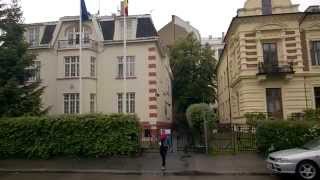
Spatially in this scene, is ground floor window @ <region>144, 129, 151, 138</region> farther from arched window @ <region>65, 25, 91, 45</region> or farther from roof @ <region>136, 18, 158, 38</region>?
arched window @ <region>65, 25, 91, 45</region>

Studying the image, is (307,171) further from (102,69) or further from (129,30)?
(129,30)

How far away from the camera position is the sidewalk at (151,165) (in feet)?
55.1

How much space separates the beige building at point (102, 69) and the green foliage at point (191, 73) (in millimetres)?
19517

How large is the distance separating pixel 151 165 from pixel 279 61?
58.5ft

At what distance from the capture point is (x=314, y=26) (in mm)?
32875

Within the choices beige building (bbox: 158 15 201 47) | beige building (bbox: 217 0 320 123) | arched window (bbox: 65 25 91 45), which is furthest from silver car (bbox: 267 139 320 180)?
beige building (bbox: 158 15 201 47)

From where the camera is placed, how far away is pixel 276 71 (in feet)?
103

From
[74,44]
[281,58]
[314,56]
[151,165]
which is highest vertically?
[74,44]

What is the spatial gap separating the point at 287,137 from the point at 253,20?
51.4ft

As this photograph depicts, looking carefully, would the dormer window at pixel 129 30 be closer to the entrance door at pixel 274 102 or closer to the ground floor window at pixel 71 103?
the ground floor window at pixel 71 103

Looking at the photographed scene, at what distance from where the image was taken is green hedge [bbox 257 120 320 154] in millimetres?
19109

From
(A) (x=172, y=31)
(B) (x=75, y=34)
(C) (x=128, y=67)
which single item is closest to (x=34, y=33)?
(B) (x=75, y=34)

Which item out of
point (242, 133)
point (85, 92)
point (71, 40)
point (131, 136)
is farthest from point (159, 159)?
point (71, 40)

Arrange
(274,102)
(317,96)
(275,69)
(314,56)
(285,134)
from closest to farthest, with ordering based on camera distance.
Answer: (285,134)
(275,69)
(274,102)
(317,96)
(314,56)
